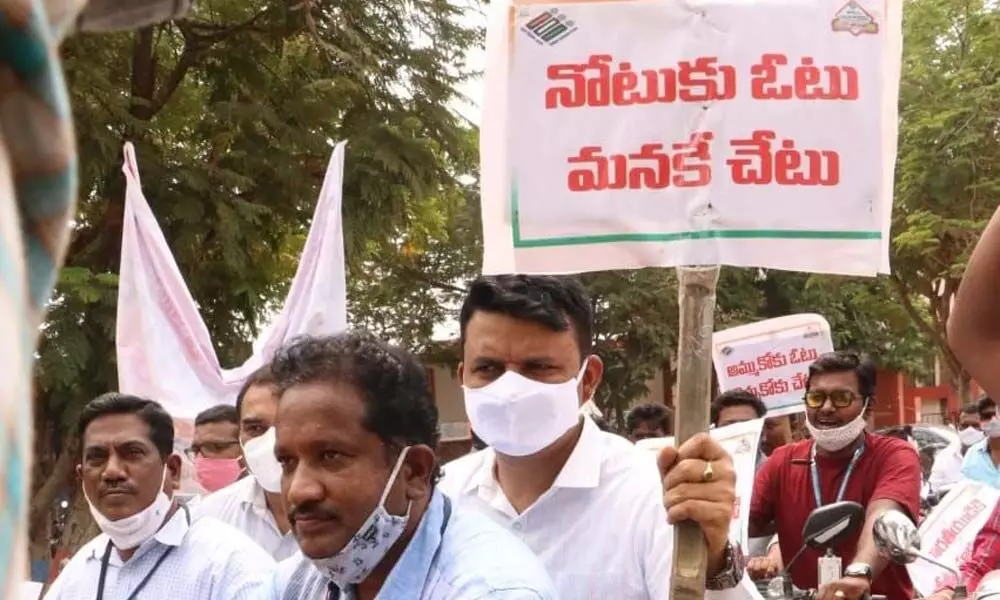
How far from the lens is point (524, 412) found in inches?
125

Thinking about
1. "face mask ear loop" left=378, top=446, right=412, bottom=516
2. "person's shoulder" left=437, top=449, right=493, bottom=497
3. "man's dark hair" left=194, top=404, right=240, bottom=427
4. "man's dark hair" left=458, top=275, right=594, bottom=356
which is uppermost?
"man's dark hair" left=458, top=275, right=594, bottom=356

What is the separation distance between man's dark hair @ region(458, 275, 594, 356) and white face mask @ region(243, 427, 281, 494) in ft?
5.28

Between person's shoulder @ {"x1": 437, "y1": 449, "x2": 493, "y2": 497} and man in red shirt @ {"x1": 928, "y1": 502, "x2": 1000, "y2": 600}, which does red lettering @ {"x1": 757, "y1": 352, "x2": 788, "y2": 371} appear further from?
person's shoulder @ {"x1": 437, "y1": 449, "x2": 493, "y2": 497}

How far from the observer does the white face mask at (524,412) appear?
3189 mm

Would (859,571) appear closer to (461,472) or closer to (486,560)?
(461,472)

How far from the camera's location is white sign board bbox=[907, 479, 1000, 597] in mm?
4344

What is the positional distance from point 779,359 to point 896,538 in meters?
5.28

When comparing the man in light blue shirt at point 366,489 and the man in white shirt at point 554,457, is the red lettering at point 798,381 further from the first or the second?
the man in light blue shirt at point 366,489

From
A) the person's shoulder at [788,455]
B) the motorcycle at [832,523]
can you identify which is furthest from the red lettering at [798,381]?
the motorcycle at [832,523]

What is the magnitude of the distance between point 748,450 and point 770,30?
2.48m

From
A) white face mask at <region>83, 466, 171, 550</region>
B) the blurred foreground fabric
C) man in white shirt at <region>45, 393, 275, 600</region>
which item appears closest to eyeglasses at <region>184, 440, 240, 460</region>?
man in white shirt at <region>45, 393, 275, 600</region>

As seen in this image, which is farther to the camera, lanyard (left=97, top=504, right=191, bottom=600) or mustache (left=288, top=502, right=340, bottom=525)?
lanyard (left=97, top=504, right=191, bottom=600)

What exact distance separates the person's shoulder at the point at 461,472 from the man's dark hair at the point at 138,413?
50.2 inches

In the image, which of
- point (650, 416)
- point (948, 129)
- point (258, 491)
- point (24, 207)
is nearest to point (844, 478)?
point (258, 491)
